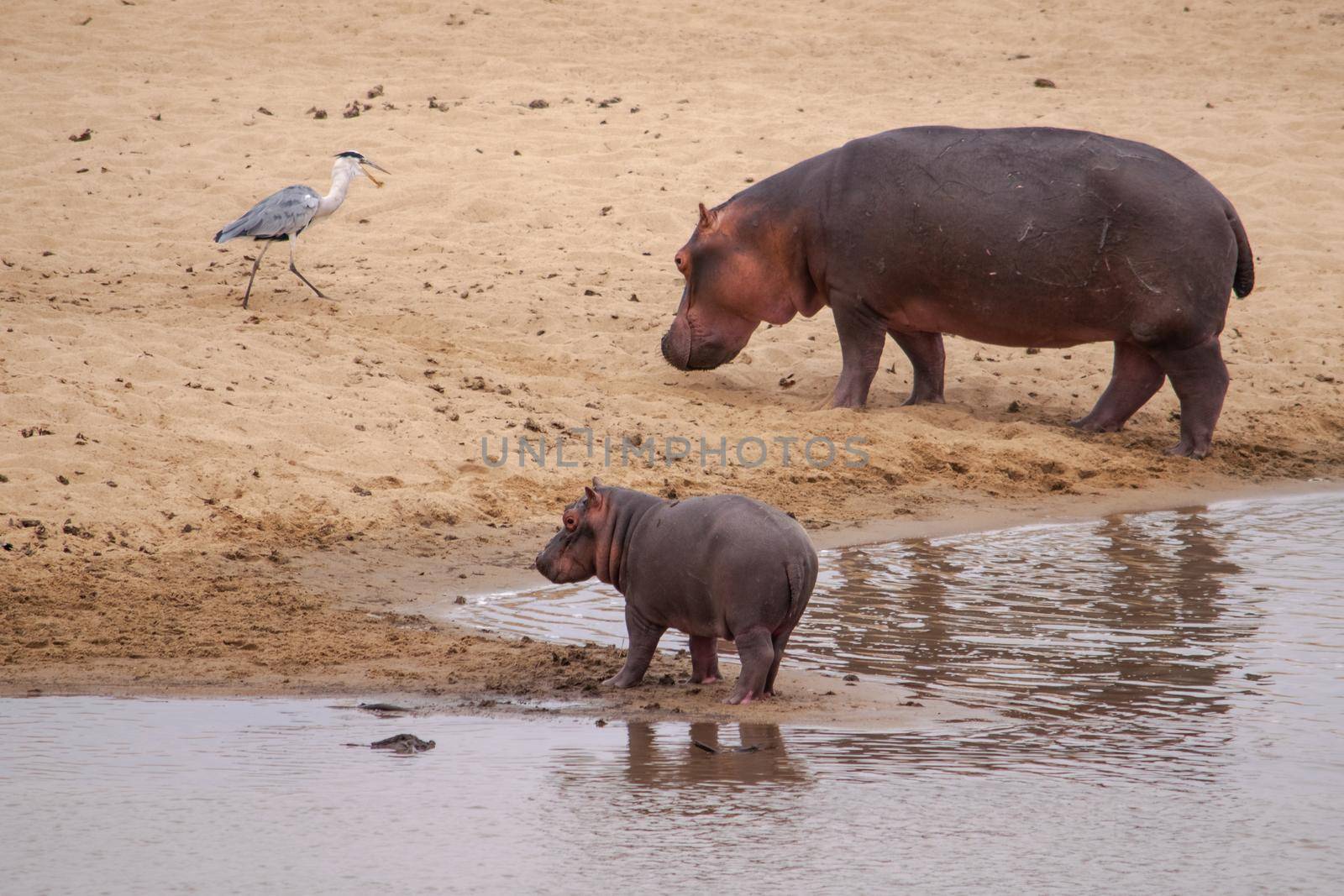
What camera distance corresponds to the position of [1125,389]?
926cm

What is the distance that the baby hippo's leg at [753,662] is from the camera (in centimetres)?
491

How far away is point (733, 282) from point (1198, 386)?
8.63ft

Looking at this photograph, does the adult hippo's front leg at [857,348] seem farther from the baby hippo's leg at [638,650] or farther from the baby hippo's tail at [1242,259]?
the baby hippo's leg at [638,650]

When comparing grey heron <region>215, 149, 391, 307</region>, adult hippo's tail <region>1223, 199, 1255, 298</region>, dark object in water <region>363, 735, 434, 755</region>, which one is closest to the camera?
dark object in water <region>363, 735, 434, 755</region>

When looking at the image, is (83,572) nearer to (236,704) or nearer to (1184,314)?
(236,704)

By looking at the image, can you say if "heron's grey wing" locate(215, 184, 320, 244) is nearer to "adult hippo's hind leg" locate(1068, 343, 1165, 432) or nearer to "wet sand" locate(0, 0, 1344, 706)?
"wet sand" locate(0, 0, 1344, 706)

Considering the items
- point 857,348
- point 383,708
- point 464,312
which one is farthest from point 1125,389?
point 383,708

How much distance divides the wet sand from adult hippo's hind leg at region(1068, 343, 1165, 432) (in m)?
0.12

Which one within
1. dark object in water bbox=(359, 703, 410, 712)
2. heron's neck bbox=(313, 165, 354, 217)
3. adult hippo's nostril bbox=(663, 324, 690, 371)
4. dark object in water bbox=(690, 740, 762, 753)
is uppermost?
heron's neck bbox=(313, 165, 354, 217)

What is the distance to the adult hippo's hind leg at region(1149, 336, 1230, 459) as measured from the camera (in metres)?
8.85

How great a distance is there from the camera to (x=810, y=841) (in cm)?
373

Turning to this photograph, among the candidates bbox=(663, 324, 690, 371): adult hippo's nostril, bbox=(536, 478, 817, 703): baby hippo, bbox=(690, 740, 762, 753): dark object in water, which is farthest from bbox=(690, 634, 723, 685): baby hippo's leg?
bbox=(663, 324, 690, 371): adult hippo's nostril

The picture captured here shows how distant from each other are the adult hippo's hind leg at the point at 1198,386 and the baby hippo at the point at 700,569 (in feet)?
14.3

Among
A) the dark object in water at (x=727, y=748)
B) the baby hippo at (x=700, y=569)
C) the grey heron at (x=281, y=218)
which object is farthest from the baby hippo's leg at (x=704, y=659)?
the grey heron at (x=281, y=218)
